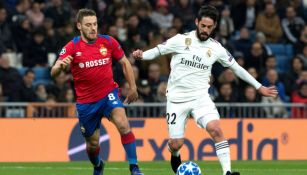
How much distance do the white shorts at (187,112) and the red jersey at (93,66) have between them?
0.96 metres

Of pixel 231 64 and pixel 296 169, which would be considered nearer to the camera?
pixel 231 64

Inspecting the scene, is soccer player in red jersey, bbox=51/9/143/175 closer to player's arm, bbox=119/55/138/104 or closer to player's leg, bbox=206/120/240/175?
player's arm, bbox=119/55/138/104

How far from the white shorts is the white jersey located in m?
0.08

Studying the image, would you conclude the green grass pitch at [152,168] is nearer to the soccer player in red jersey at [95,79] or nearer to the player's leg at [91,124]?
the player's leg at [91,124]

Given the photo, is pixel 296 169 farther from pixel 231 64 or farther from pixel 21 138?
pixel 21 138

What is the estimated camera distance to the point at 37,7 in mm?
24078

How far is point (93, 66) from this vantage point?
13.9 meters

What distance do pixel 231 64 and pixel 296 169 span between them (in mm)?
4058

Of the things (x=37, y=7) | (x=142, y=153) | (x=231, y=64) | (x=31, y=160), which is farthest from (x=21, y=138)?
(x=231, y=64)

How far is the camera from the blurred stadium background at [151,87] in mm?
20984

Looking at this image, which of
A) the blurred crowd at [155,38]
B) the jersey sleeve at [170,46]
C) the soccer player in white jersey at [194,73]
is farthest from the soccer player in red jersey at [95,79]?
the blurred crowd at [155,38]

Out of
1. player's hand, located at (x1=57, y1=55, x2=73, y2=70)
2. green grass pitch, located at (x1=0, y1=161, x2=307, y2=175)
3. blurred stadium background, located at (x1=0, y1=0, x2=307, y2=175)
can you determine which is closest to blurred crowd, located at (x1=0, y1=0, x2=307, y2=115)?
blurred stadium background, located at (x1=0, y1=0, x2=307, y2=175)

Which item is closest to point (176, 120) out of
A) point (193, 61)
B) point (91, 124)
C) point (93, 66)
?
point (193, 61)

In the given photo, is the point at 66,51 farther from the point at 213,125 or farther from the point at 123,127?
the point at 213,125
